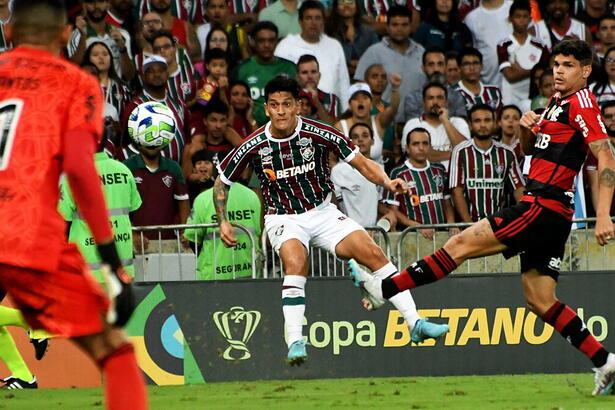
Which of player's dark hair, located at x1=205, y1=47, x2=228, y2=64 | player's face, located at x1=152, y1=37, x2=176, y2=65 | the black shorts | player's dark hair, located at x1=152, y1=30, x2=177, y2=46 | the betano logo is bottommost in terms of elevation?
the betano logo

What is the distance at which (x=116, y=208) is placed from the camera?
11.2 meters

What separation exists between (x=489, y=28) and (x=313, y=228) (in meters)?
7.21

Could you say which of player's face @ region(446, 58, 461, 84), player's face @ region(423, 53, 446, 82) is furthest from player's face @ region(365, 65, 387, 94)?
player's face @ region(446, 58, 461, 84)

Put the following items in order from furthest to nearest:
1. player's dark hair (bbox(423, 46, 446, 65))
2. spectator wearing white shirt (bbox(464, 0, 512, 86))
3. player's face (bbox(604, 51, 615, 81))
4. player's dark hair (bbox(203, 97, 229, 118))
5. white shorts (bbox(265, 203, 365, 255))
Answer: spectator wearing white shirt (bbox(464, 0, 512, 86)) < player's dark hair (bbox(423, 46, 446, 65)) < player's face (bbox(604, 51, 615, 81)) < player's dark hair (bbox(203, 97, 229, 118)) < white shorts (bbox(265, 203, 365, 255))

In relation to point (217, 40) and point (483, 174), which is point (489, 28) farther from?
point (217, 40)

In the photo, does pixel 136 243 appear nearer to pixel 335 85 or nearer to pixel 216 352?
pixel 216 352

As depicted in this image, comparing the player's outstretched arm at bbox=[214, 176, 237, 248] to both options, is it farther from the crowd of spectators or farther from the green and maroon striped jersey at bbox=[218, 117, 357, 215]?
the crowd of spectators

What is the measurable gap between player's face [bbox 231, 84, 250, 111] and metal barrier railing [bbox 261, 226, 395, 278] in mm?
2651

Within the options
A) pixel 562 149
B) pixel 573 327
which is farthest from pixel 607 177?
pixel 573 327

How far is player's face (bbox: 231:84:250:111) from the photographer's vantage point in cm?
1441

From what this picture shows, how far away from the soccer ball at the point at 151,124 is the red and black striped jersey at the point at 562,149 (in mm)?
4670

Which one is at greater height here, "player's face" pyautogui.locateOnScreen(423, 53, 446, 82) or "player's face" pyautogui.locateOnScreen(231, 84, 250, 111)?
"player's face" pyautogui.locateOnScreen(423, 53, 446, 82)

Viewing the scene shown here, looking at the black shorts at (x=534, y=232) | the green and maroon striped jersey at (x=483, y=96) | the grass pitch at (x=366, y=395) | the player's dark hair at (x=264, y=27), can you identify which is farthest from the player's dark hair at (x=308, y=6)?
the black shorts at (x=534, y=232)

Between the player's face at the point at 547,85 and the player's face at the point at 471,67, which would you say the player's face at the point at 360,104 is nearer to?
the player's face at the point at 471,67
